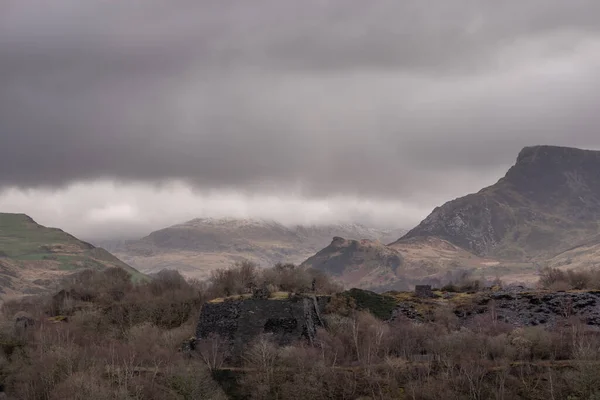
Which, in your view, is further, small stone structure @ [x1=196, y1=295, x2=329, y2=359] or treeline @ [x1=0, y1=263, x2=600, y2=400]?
small stone structure @ [x1=196, y1=295, x2=329, y2=359]

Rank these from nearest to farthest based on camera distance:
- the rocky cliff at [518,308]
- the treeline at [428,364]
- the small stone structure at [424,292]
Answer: the treeline at [428,364] → the rocky cliff at [518,308] → the small stone structure at [424,292]

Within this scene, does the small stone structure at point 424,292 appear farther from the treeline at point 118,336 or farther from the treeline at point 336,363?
the treeline at point 336,363

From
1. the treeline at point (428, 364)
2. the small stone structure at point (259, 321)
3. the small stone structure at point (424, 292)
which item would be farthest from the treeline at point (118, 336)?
the small stone structure at point (424, 292)

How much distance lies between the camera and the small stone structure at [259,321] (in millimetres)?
93000

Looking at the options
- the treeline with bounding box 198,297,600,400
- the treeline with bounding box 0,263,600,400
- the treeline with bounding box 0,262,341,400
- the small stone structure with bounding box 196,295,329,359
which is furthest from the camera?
the small stone structure with bounding box 196,295,329,359

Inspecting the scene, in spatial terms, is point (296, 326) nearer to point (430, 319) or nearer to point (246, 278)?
point (430, 319)

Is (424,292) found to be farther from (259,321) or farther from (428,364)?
(428,364)

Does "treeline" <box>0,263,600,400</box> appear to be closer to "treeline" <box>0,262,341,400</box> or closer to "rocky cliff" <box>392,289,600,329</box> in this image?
"treeline" <box>0,262,341,400</box>

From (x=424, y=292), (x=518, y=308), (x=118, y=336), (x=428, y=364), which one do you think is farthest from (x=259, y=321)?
(x=424, y=292)

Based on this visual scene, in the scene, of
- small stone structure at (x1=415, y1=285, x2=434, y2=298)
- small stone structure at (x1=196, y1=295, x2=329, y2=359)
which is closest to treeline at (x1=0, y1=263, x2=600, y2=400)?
small stone structure at (x1=196, y1=295, x2=329, y2=359)

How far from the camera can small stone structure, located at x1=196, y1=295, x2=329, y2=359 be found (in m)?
93.0

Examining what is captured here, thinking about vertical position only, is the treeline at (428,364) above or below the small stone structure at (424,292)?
below

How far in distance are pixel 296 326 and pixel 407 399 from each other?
2255cm

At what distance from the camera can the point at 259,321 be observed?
94.3 meters
